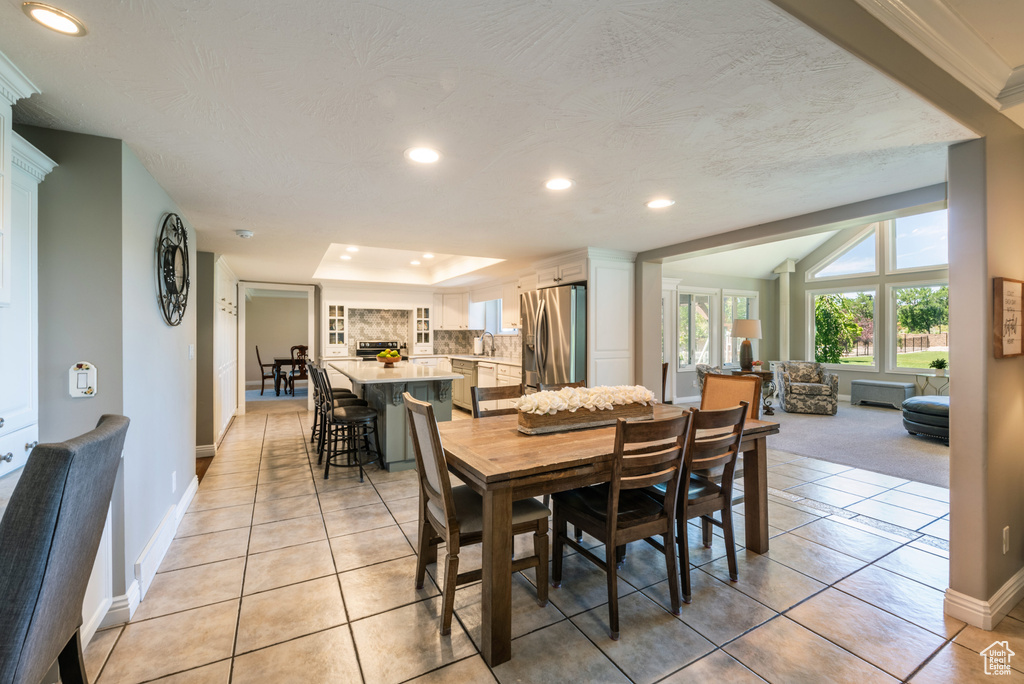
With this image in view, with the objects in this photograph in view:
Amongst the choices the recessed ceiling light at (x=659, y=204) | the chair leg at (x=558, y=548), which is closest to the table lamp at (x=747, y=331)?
the recessed ceiling light at (x=659, y=204)

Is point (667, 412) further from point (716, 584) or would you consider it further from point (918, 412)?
point (918, 412)

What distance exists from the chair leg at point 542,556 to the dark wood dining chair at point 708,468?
589 millimetres

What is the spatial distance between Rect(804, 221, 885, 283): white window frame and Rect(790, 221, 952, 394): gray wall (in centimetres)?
3

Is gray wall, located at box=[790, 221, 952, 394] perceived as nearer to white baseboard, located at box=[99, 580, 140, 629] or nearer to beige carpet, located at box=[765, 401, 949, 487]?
beige carpet, located at box=[765, 401, 949, 487]

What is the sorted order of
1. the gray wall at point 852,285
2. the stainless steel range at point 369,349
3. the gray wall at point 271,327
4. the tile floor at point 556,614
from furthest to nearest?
the gray wall at point 271,327, the stainless steel range at point 369,349, the gray wall at point 852,285, the tile floor at point 556,614

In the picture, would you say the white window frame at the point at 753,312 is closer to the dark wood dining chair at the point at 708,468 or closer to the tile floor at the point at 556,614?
the tile floor at the point at 556,614

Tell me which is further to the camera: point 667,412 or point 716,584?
point 667,412

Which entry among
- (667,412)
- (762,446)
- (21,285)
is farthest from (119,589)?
(762,446)

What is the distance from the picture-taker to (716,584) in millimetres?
2225

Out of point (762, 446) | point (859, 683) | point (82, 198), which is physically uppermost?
point (82, 198)

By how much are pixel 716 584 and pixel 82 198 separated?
3.50m

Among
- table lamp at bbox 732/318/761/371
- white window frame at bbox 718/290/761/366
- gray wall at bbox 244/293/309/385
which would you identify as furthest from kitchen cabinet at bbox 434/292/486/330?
white window frame at bbox 718/290/761/366

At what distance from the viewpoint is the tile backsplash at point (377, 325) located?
813 cm

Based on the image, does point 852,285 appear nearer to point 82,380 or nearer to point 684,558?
point 684,558
